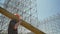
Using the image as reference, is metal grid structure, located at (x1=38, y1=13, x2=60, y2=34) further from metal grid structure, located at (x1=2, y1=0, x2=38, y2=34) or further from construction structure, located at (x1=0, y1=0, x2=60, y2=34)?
metal grid structure, located at (x1=2, y1=0, x2=38, y2=34)

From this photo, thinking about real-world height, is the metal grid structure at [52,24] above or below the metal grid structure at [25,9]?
below

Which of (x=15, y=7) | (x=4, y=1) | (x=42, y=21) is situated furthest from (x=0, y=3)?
(x=42, y=21)

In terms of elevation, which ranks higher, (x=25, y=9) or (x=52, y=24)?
(x=25, y=9)

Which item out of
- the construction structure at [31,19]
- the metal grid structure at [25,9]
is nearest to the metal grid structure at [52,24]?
the construction structure at [31,19]

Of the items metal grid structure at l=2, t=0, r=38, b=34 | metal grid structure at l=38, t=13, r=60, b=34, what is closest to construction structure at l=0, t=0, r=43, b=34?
metal grid structure at l=2, t=0, r=38, b=34

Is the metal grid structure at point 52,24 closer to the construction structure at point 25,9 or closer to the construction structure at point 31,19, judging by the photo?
the construction structure at point 31,19

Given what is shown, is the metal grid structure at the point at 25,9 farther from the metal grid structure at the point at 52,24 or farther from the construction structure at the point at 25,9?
the metal grid structure at the point at 52,24

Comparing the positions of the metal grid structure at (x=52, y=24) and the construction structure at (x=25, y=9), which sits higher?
the construction structure at (x=25, y=9)

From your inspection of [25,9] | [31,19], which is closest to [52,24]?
[31,19]

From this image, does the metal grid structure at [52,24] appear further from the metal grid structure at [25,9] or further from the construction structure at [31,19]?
the metal grid structure at [25,9]

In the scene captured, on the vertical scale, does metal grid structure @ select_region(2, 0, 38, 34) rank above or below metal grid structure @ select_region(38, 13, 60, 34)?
above

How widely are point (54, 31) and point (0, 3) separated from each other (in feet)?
6.54

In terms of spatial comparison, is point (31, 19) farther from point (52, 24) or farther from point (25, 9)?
point (52, 24)

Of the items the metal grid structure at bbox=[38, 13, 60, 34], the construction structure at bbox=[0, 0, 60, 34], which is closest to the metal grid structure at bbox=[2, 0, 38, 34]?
the construction structure at bbox=[0, 0, 60, 34]
